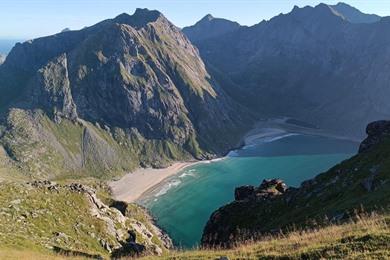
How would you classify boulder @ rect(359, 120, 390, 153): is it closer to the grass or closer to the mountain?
the mountain

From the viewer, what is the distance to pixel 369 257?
19.4 m

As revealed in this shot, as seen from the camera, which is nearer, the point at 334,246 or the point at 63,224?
the point at 334,246

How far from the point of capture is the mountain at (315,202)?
46.2 metres

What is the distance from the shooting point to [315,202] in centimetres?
5869

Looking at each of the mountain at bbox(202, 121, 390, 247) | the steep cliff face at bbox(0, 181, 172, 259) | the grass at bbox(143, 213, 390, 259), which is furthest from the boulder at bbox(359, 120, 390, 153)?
the grass at bbox(143, 213, 390, 259)

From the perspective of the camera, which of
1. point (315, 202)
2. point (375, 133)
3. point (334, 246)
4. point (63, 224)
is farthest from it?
point (375, 133)

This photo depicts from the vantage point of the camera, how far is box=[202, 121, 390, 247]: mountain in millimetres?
46156

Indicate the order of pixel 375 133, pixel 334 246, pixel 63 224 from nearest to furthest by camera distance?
pixel 334 246 → pixel 63 224 → pixel 375 133

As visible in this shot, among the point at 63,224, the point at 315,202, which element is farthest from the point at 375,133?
the point at 63,224

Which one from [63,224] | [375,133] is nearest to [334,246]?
[63,224]

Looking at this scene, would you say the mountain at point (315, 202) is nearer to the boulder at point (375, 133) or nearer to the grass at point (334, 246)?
the boulder at point (375, 133)

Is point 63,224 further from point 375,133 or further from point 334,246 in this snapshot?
point 375,133

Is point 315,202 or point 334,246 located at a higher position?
point 334,246

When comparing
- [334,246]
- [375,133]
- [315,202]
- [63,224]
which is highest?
[334,246]
